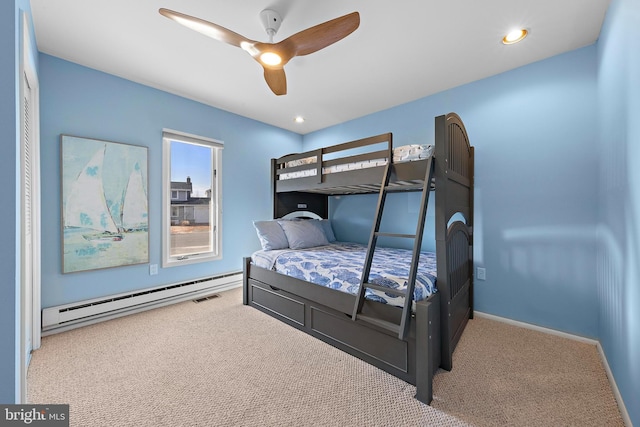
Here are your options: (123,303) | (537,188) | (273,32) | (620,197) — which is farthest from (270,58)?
(123,303)

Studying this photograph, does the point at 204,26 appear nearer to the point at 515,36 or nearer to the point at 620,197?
the point at 515,36

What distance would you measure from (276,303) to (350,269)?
39.8 inches

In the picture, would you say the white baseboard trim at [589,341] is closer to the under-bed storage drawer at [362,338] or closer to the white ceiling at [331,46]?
the under-bed storage drawer at [362,338]

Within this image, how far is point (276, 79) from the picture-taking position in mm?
2176

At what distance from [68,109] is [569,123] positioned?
464cm

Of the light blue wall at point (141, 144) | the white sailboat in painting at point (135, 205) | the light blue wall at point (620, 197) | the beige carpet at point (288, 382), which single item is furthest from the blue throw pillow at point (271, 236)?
the light blue wall at point (620, 197)

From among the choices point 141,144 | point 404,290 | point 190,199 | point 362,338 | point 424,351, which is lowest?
point 362,338

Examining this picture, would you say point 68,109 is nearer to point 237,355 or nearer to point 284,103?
point 284,103

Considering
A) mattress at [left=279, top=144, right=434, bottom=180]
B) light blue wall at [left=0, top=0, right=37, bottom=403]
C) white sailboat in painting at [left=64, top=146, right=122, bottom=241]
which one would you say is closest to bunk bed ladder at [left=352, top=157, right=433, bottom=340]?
mattress at [left=279, top=144, right=434, bottom=180]

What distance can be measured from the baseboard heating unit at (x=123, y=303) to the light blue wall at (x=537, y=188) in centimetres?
330

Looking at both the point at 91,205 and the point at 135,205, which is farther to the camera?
the point at 135,205

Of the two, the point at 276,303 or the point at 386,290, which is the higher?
the point at 386,290

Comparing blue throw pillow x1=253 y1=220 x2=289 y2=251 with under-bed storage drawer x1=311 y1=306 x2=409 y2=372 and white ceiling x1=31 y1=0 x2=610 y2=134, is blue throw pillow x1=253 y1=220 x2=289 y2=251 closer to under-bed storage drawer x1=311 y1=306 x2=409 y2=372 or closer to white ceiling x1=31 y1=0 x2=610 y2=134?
under-bed storage drawer x1=311 y1=306 x2=409 y2=372

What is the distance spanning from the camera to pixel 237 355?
2.01 metres
